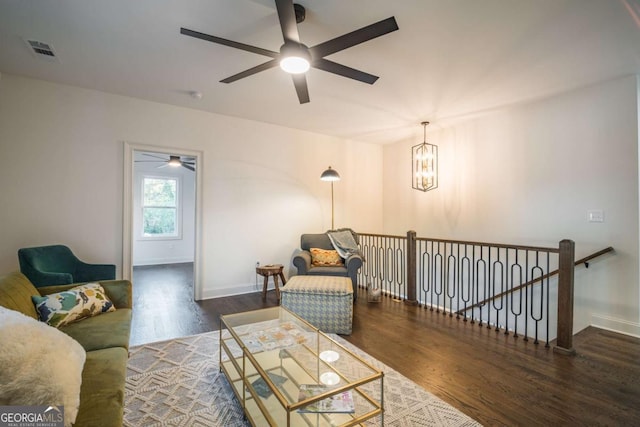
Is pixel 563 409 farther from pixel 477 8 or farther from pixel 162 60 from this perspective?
pixel 162 60

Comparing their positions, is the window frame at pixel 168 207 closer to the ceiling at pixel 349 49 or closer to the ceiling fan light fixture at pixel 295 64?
the ceiling at pixel 349 49

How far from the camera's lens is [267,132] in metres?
4.70

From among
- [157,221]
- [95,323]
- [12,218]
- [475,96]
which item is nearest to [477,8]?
[475,96]

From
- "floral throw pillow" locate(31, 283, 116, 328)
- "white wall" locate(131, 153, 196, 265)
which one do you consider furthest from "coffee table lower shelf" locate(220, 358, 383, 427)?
"white wall" locate(131, 153, 196, 265)

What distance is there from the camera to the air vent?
254 centimetres

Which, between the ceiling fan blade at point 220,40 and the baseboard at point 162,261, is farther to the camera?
the baseboard at point 162,261

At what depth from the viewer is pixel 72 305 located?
2076 millimetres

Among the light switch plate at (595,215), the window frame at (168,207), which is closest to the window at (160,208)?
the window frame at (168,207)

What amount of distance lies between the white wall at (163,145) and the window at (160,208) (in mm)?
3897

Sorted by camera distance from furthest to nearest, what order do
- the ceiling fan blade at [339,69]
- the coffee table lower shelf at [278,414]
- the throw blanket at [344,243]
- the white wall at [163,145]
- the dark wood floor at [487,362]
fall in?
the throw blanket at [344,243], the white wall at [163,145], the ceiling fan blade at [339,69], the dark wood floor at [487,362], the coffee table lower shelf at [278,414]

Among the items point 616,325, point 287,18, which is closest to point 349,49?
point 287,18

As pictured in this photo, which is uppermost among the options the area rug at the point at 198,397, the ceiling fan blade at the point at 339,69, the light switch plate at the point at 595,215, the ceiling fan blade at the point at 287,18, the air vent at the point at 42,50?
the air vent at the point at 42,50

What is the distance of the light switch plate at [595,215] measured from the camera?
322 centimetres

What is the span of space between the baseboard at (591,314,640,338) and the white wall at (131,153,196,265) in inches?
278
